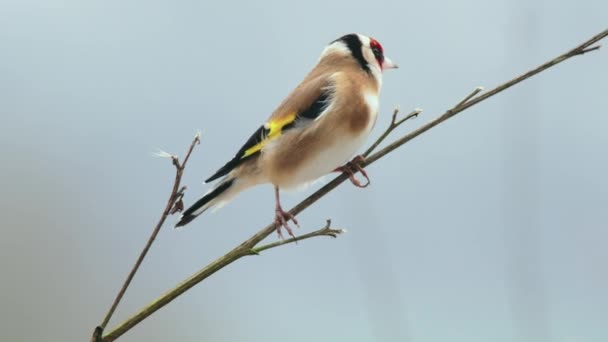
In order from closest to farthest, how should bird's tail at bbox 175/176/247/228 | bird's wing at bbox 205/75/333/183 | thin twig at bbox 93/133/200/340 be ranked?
1. thin twig at bbox 93/133/200/340
2. bird's tail at bbox 175/176/247/228
3. bird's wing at bbox 205/75/333/183

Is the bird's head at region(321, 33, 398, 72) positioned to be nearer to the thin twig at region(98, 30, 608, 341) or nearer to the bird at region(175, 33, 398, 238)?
the bird at region(175, 33, 398, 238)

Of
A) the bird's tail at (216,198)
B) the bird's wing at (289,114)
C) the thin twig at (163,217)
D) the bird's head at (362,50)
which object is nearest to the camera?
the thin twig at (163,217)

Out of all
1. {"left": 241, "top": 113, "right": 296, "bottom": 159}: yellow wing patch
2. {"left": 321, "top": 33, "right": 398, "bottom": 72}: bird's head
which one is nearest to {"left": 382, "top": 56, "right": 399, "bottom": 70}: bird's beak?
{"left": 321, "top": 33, "right": 398, "bottom": 72}: bird's head

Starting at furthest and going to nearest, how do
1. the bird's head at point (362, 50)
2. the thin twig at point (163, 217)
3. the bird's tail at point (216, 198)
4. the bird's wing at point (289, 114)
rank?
the bird's head at point (362, 50) → the bird's wing at point (289, 114) → the bird's tail at point (216, 198) → the thin twig at point (163, 217)

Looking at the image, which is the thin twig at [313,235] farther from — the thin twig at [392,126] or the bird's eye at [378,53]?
the bird's eye at [378,53]

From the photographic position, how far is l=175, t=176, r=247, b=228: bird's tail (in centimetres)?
87

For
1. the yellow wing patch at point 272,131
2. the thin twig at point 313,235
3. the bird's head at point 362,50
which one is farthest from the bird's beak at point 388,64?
the thin twig at point 313,235

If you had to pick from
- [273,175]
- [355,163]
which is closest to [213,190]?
[273,175]

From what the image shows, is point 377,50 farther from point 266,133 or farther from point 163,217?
point 163,217

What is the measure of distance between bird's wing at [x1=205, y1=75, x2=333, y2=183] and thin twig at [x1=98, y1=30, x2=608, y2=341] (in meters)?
0.35

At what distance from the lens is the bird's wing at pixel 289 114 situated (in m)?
0.97

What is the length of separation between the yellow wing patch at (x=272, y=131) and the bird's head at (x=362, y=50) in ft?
0.56

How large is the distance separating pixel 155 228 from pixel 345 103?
0.56m

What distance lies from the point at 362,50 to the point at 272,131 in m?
0.23
